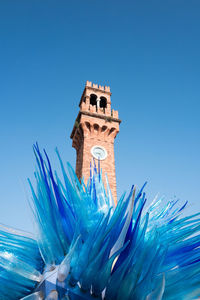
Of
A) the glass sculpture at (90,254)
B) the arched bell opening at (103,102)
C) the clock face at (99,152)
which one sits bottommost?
the glass sculpture at (90,254)

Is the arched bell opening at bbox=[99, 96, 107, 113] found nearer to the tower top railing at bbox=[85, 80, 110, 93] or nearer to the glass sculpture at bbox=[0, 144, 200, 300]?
Result: the tower top railing at bbox=[85, 80, 110, 93]

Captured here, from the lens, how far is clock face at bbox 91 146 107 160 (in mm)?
13402

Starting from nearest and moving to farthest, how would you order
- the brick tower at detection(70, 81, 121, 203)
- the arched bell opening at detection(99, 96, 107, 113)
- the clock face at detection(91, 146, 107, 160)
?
1. the brick tower at detection(70, 81, 121, 203)
2. the clock face at detection(91, 146, 107, 160)
3. the arched bell opening at detection(99, 96, 107, 113)

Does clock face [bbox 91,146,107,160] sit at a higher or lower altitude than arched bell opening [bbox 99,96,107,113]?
lower

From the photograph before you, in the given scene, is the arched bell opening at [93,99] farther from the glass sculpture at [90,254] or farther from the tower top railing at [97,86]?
the glass sculpture at [90,254]

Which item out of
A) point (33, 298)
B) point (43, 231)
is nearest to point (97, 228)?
point (43, 231)

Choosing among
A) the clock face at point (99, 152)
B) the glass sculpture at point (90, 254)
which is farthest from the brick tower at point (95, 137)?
the glass sculpture at point (90, 254)

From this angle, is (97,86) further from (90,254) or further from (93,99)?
(90,254)

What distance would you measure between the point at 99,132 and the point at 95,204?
11349 millimetres

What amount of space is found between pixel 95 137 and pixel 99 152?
1166mm

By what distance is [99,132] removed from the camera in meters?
14.6

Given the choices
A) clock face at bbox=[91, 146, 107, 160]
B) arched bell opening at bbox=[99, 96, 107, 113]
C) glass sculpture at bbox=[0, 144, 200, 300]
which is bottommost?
glass sculpture at bbox=[0, 144, 200, 300]

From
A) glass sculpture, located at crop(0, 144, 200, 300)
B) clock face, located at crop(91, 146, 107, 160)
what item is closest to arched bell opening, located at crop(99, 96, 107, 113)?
clock face, located at crop(91, 146, 107, 160)

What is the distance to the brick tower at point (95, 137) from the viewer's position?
1296cm
